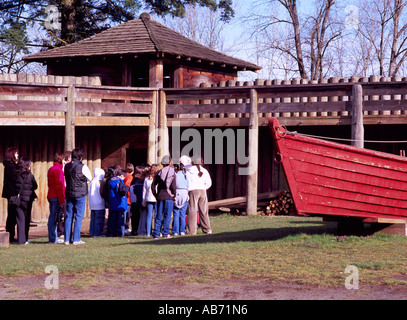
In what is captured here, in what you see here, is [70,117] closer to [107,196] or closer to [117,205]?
[107,196]

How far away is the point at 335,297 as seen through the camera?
7.61 metres

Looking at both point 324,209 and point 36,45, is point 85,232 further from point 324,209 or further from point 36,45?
point 36,45

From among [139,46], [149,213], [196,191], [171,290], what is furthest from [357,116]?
[171,290]

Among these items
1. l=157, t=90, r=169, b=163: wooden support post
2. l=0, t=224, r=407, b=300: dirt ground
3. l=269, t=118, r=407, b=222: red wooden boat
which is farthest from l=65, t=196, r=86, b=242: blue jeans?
l=157, t=90, r=169, b=163: wooden support post

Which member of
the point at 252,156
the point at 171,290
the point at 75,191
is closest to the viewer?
the point at 171,290

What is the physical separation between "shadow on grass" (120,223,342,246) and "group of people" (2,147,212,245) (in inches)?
21.8

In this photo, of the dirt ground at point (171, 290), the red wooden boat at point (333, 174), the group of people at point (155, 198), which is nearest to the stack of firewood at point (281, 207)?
the group of people at point (155, 198)

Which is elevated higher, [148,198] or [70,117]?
[70,117]

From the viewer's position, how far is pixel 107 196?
1456 centimetres

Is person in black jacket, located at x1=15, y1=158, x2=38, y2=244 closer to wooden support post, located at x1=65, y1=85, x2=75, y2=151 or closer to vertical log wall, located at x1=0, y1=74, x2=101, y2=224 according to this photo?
wooden support post, located at x1=65, y1=85, x2=75, y2=151

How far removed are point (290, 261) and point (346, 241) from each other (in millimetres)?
2086

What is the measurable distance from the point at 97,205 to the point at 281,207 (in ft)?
21.5

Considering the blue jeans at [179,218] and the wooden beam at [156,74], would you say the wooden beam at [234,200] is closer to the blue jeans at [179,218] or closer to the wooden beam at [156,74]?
the wooden beam at [156,74]
